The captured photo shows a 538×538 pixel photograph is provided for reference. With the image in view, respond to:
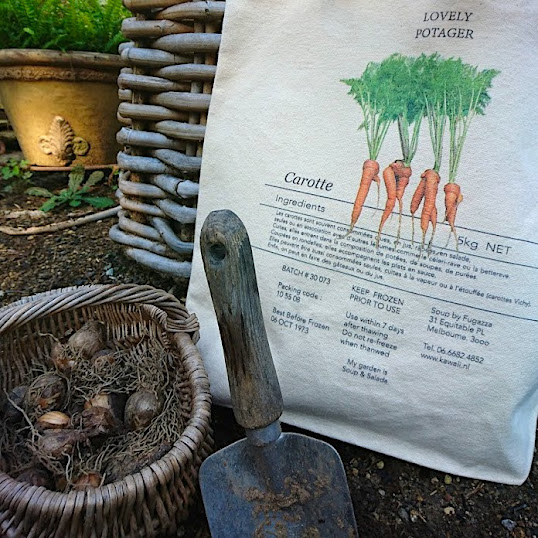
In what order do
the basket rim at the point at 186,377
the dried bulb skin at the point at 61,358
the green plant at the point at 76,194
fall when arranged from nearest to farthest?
the basket rim at the point at 186,377 → the dried bulb skin at the point at 61,358 → the green plant at the point at 76,194

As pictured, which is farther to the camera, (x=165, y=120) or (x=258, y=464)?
(x=165, y=120)

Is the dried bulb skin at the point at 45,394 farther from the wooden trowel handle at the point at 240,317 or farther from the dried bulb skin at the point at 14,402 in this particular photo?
the wooden trowel handle at the point at 240,317

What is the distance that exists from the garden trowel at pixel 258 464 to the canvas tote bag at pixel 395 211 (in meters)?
0.12

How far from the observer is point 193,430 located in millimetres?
570

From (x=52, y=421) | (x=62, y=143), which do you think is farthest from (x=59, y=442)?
(x=62, y=143)

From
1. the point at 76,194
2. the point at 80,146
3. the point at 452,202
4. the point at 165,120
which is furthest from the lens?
the point at 80,146

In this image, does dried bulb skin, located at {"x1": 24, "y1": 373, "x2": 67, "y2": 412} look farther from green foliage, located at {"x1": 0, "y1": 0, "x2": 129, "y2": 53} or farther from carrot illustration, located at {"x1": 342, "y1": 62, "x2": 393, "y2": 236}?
green foliage, located at {"x1": 0, "y1": 0, "x2": 129, "y2": 53}

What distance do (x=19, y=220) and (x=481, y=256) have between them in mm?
1176

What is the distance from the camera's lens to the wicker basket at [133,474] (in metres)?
0.50

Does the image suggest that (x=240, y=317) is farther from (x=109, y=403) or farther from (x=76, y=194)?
(x=76, y=194)

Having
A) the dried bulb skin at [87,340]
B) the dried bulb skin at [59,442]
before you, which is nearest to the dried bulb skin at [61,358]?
the dried bulb skin at [87,340]

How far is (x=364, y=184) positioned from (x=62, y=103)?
1.18m

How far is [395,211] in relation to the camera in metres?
0.65

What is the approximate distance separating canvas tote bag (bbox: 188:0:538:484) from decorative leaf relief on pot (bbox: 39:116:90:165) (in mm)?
981
